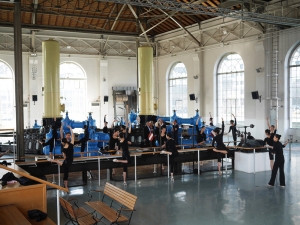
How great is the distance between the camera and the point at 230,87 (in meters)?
21.4

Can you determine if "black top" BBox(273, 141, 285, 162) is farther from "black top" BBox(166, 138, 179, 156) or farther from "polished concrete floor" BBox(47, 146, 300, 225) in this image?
"black top" BBox(166, 138, 179, 156)

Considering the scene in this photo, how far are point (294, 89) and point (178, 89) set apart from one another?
9534 mm

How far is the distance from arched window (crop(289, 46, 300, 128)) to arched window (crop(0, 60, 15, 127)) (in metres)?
17.3

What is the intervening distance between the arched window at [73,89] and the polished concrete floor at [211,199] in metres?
15.9

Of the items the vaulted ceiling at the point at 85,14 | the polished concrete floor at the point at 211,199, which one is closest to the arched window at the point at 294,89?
the vaulted ceiling at the point at 85,14

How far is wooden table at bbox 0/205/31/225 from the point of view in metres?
4.88

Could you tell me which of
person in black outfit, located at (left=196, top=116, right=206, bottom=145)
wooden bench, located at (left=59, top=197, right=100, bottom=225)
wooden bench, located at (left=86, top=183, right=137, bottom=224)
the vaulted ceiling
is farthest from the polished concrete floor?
the vaulted ceiling

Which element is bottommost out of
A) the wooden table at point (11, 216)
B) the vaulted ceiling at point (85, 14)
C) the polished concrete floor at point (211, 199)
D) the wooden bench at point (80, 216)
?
the polished concrete floor at point (211, 199)

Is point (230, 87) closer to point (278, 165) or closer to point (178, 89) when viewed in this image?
point (178, 89)

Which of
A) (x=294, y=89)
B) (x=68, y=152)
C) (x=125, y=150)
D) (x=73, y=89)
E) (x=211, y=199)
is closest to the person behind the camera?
(x=211, y=199)

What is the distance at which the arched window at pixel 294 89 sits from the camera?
17.5 m

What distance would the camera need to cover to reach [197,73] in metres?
22.8

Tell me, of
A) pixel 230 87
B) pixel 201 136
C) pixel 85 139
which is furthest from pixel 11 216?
pixel 230 87

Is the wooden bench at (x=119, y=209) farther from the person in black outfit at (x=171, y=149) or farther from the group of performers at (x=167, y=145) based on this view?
the person in black outfit at (x=171, y=149)
